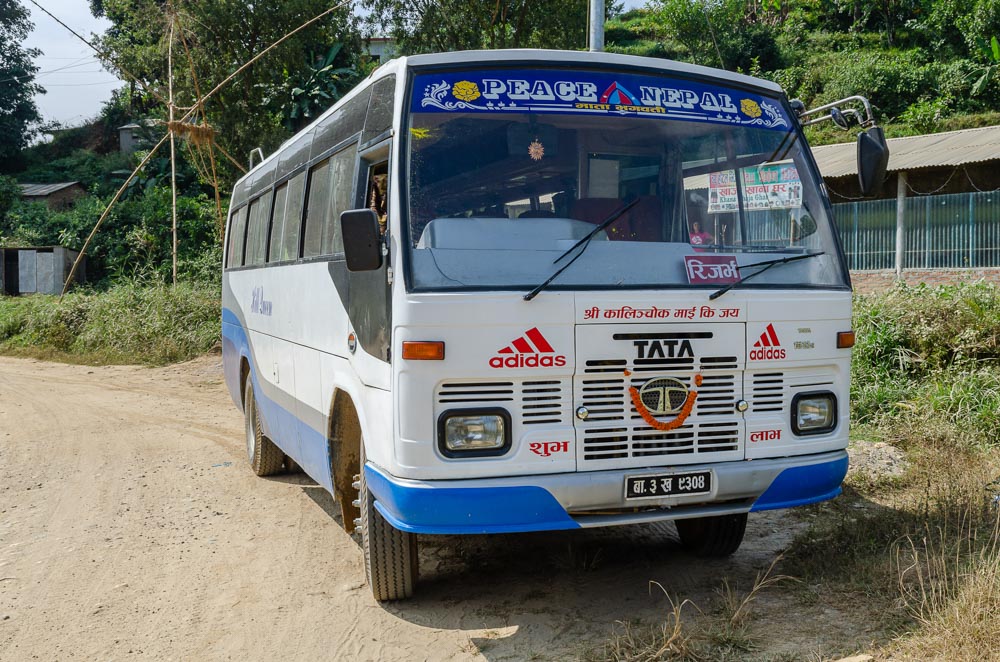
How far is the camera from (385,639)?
448cm

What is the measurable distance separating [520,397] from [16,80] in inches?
2219

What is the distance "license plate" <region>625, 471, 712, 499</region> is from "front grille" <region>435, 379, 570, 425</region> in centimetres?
44

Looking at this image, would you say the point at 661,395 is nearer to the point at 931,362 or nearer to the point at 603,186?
the point at 603,186

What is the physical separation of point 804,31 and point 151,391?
1803 inches

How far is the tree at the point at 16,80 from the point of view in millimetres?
50844

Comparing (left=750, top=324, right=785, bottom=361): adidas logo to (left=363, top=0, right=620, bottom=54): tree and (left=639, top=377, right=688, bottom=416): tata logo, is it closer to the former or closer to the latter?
(left=639, top=377, right=688, bottom=416): tata logo

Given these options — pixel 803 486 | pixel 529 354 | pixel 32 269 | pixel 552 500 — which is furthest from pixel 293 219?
pixel 32 269

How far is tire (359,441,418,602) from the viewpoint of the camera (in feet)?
15.5

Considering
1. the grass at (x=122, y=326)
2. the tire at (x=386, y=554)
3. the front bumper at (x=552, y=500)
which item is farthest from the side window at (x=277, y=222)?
the grass at (x=122, y=326)

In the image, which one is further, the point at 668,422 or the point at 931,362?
the point at 931,362

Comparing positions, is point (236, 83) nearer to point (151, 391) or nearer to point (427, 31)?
point (427, 31)

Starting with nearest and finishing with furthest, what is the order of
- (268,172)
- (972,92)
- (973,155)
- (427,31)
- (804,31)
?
1. (268,172)
2. (973,155)
3. (427,31)
4. (972,92)
5. (804,31)

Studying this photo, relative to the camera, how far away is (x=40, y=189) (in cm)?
4159

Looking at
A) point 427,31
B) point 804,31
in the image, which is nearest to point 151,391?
point 427,31
